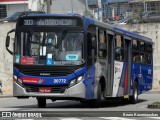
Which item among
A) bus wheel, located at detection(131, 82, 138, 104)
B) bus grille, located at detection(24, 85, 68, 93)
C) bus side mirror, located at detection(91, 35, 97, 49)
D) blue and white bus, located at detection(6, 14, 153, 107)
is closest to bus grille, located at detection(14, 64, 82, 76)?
blue and white bus, located at detection(6, 14, 153, 107)

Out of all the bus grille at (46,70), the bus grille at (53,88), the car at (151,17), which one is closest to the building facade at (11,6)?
the car at (151,17)

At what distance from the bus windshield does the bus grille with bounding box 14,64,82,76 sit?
14 centimetres

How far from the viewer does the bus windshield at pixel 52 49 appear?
63.8ft

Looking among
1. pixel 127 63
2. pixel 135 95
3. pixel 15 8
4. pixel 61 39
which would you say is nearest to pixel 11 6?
pixel 15 8

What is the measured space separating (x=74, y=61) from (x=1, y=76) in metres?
20.0

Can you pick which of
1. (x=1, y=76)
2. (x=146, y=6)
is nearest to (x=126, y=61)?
(x=1, y=76)

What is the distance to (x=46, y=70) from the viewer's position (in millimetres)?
19484

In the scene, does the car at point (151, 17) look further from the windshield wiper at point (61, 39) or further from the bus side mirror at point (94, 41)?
the windshield wiper at point (61, 39)

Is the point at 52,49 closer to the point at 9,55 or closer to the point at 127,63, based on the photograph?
the point at 127,63

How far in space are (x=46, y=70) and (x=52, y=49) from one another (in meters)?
0.73

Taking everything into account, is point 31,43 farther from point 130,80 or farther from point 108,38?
point 130,80

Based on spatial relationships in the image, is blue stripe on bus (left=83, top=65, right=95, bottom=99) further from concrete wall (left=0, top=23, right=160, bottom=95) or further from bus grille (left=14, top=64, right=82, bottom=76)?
concrete wall (left=0, top=23, right=160, bottom=95)

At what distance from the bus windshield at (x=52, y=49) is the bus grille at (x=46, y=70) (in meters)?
0.14

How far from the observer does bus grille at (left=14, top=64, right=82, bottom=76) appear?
1934 cm
